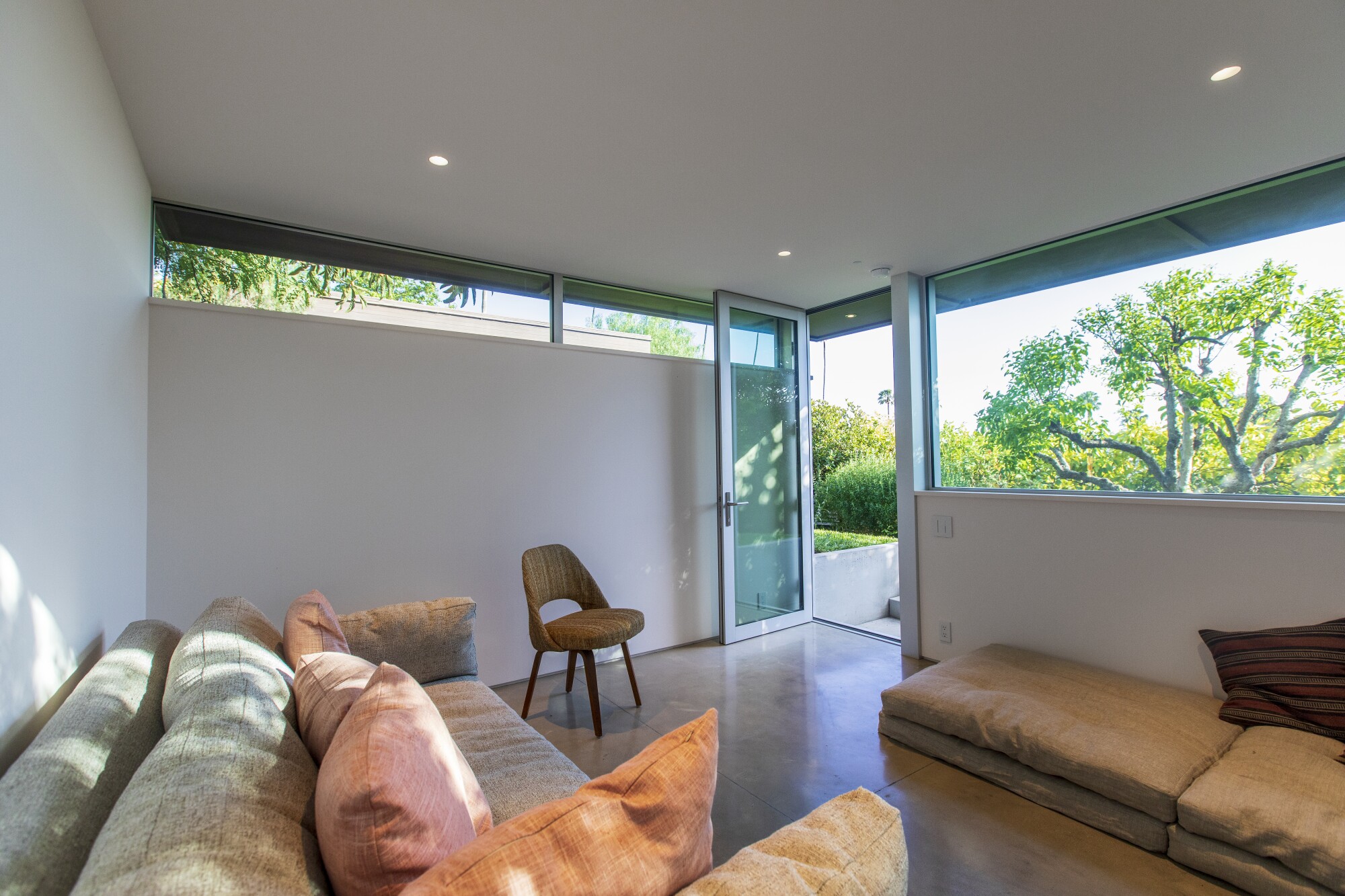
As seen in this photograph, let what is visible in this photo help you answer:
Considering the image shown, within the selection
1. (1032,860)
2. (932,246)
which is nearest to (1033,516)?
(932,246)

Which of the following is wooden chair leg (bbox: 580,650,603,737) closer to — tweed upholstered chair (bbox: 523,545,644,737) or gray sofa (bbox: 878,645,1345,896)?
tweed upholstered chair (bbox: 523,545,644,737)

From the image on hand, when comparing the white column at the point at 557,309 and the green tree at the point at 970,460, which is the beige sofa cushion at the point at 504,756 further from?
the green tree at the point at 970,460

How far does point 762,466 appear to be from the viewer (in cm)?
465

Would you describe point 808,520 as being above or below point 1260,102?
below

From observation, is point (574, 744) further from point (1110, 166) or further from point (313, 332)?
point (1110, 166)

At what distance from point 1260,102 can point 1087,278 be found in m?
1.27

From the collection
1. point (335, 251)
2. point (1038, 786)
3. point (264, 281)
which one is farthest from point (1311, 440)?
point (264, 281)

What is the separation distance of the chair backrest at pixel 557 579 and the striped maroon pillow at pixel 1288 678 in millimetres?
2866

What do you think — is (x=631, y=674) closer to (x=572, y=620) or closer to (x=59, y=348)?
(x=572, y=620)

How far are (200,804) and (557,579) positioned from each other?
2613 mm

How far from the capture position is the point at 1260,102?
2113 mm

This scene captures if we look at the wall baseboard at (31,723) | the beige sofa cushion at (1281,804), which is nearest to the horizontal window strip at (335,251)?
the wall baseboard at (31,723)

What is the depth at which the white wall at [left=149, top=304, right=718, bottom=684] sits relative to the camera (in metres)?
2.73

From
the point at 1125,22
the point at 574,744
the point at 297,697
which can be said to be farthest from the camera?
the point at 574,744
